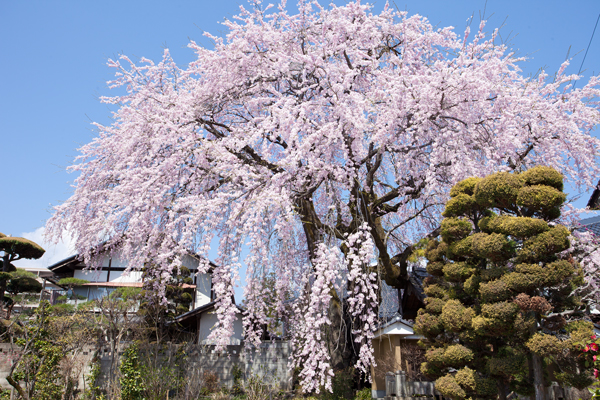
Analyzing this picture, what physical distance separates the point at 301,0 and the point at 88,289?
601 inches

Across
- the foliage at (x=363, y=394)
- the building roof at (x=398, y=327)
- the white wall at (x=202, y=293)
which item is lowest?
the foliage at (x=363, y=394)

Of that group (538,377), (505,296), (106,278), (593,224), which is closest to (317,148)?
(505,296)

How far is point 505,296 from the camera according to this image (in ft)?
16.8

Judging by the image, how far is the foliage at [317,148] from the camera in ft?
20.1

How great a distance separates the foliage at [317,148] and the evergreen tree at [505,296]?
8 centimetres

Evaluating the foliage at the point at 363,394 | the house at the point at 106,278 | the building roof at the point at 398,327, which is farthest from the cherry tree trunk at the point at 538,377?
the house at the point at 106,278

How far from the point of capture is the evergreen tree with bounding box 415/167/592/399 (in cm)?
496

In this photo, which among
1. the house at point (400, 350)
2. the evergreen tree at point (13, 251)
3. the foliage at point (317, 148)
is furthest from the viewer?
the evergreen tree at point (13, 251)

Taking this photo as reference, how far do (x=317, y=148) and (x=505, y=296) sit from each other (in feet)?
11.2

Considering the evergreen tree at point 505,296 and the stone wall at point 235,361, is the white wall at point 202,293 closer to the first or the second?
the stone wall at point 235,361

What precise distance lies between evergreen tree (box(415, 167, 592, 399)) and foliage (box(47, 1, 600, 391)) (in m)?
0.08

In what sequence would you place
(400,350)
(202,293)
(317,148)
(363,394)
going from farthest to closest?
(202,293) < (400,350) < (363,394) < (317,148)

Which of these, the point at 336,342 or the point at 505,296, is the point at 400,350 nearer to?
the point at 336,342

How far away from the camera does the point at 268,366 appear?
37.8 feet
